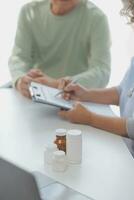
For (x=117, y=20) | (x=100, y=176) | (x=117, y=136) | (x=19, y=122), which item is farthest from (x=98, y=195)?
(x=117, y=20)

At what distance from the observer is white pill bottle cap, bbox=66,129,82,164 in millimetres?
1227

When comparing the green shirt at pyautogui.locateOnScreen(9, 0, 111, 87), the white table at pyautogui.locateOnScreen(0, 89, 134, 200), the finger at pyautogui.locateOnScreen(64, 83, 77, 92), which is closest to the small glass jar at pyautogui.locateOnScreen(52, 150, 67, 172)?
the white table at pyautogui.locateOnScreen(0, 89, 134, 200)

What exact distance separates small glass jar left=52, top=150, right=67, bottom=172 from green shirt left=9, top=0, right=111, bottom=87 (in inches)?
43.9

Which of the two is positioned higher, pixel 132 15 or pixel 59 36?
pixel 132 15

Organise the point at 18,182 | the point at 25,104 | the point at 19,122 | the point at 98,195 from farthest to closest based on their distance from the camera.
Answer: the point at 25,104, the point at 19,122, the point at 98,195, the point at 18,182

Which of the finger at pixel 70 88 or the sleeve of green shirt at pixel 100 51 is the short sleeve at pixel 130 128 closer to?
the finger at pixel 70 88

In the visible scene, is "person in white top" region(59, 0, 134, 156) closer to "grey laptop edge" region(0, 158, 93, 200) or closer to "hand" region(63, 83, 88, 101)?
"hand" region(63, 83, 88, 101)

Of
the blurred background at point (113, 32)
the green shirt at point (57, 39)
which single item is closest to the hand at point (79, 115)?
the green shirt at point (57, 39)

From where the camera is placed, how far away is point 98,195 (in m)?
1.04

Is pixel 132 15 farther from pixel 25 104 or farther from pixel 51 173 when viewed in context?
pixel 51 173

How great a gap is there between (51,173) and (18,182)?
394mm

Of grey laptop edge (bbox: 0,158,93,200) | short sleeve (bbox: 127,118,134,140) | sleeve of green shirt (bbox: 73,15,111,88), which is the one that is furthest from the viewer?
sleeve of green shirt (bbox: 73,15,111,88)

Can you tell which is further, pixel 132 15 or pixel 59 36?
pixel 59 36

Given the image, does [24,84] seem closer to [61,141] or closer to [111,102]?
[111,102]
